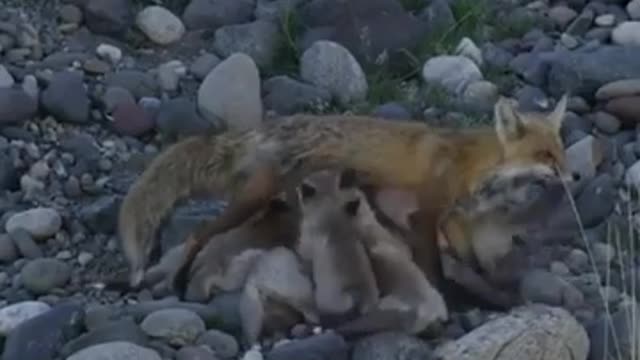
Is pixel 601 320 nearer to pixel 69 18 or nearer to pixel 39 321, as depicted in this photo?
pixel 39 321

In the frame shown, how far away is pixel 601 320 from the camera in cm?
696

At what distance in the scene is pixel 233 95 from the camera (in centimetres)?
862

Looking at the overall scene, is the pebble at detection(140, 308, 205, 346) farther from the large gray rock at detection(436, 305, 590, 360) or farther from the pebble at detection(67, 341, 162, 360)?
the large gray rock at detection(436, 305, 590, 360)

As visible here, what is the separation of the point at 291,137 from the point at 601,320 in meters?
1.43

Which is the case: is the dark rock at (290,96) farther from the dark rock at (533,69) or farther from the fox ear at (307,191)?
the fox ear at (307,191)

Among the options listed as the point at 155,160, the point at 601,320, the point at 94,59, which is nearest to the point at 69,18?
the point at 94,59

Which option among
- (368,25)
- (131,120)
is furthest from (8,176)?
(368,25)

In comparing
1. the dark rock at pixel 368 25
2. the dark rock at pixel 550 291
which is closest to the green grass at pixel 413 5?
the dark rock at pixel 368 25

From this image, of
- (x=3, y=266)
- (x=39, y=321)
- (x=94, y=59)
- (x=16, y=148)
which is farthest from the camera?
(x=94, y=59)

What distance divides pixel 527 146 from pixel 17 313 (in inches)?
81.1

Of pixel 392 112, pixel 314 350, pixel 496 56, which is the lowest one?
pixel 496 56

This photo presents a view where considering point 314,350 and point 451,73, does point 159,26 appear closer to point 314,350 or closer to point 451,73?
point 451,73

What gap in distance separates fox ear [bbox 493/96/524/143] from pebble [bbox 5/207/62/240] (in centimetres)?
176

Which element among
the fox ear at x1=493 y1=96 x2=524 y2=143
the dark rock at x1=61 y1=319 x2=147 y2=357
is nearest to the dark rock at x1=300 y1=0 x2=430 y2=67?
the fox ear at x1=493 y1=96 x2=524 y2=143
